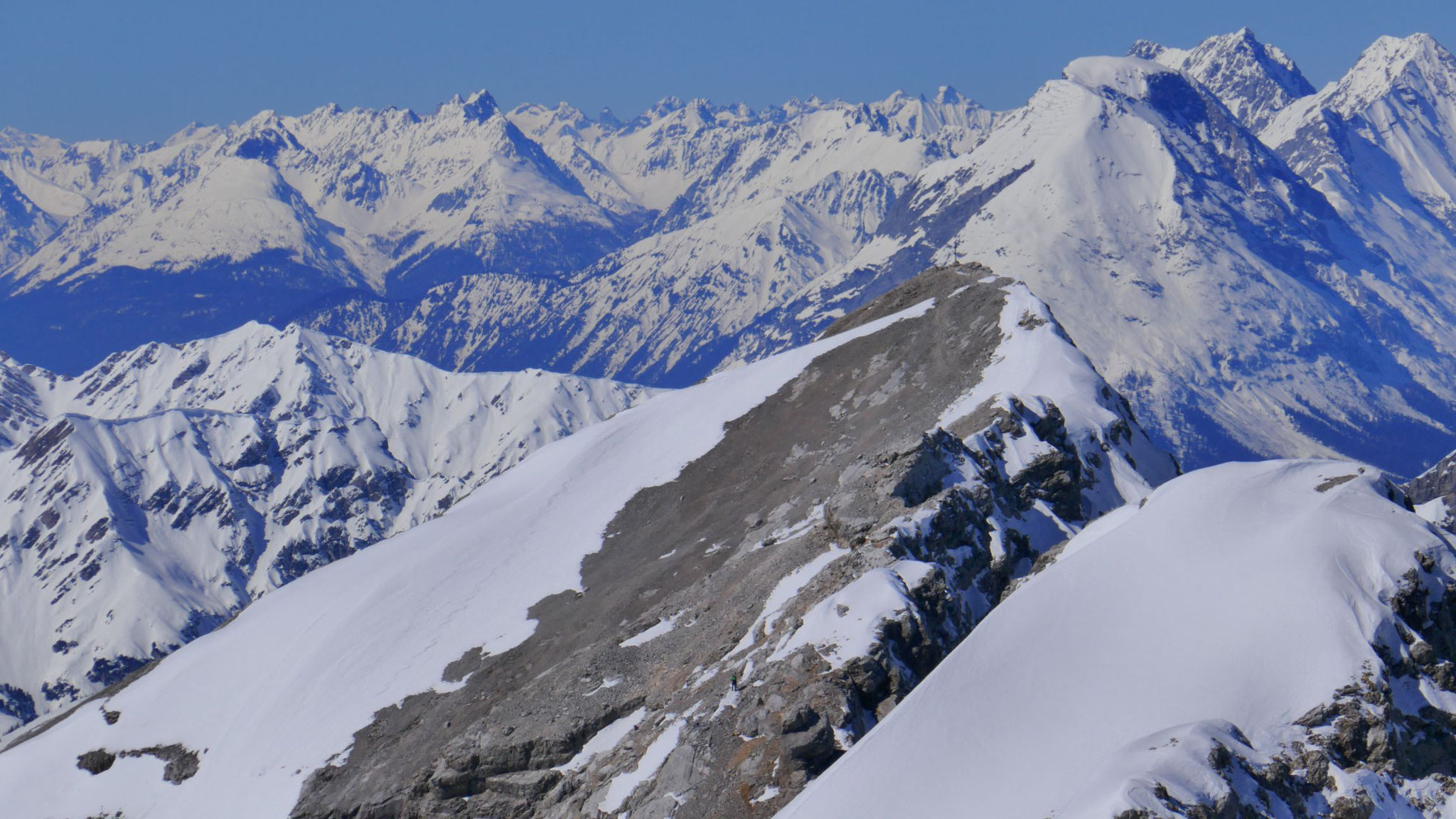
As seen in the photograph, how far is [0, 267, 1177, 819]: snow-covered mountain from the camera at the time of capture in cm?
5884

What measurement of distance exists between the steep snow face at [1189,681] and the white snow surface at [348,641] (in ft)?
154

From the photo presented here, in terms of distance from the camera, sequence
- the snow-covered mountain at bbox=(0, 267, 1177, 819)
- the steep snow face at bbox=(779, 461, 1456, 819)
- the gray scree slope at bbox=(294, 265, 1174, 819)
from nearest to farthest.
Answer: the steep snow face at bbox=(779, 461, 1456, 819), the gray scree slope at bbox=(294, 265, 1174, 819), the snow-covered mountain at bbox=(0, 267, 1177, 819)

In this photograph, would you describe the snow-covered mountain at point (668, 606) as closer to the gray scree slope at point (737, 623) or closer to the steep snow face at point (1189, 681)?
the gray scree slope at point (737, 623)

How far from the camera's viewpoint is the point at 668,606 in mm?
81375

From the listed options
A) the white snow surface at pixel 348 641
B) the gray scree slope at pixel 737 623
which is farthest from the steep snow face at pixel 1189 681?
the white snow surface at pixel 348 641

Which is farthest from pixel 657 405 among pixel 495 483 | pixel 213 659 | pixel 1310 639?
pixel 1310 639

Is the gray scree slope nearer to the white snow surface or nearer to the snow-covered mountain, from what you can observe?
the snow-covered mountain

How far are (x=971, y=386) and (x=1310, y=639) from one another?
55.5 meters

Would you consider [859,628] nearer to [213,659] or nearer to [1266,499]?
[1266,499]

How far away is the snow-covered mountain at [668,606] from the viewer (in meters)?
58.8

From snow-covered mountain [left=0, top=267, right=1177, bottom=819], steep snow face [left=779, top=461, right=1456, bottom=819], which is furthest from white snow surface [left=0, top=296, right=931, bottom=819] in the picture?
steep snow face [left=779, top=461, right=1456, bottom=819]

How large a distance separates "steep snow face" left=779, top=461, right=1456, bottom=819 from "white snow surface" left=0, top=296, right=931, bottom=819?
46996 millimetres

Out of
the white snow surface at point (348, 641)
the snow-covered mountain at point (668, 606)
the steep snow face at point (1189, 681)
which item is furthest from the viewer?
the white snow surface at point (348, 641)

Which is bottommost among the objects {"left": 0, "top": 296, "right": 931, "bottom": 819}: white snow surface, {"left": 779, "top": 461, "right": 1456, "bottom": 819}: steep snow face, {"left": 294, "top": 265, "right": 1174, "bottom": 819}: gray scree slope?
{"left": 779, "top": 461, "right": 1456, "bottom": 819}: steep snow face
